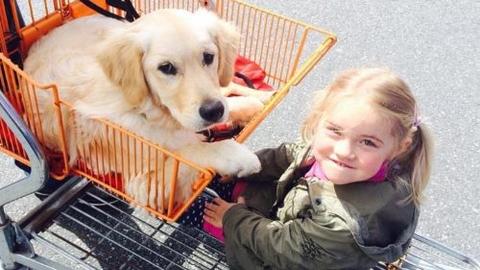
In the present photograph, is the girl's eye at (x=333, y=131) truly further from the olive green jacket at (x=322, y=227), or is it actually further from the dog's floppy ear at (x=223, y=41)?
the dog's floppy ear at (x=223, y=41)

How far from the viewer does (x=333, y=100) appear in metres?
1.33

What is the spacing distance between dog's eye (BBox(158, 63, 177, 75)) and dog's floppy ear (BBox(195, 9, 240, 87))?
0.50ft

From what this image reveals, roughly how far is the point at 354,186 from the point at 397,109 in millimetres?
190

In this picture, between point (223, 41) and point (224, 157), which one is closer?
point (224, 157)

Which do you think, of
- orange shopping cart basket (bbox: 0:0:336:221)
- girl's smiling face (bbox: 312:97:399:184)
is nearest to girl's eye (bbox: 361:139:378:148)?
girl's smiling face (bbox: 312:97:399:184)

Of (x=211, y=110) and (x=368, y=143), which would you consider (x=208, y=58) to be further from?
(x=368, y=143)

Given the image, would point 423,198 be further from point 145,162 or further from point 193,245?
point 193,245

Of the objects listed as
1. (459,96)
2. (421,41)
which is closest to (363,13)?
(421,41)

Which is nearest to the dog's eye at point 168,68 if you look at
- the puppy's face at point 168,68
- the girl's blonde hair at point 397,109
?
the puppy's face at point 168,68

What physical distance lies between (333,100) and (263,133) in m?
1.07

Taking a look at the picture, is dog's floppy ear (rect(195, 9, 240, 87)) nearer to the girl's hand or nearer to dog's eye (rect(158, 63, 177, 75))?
dog's eye (rect(158, 63, 177, 75))

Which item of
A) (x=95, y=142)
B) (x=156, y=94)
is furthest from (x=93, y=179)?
(x=156, y=94)

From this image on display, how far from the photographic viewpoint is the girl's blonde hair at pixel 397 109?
126cm

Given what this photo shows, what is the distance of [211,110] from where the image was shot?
1293 millimetres
